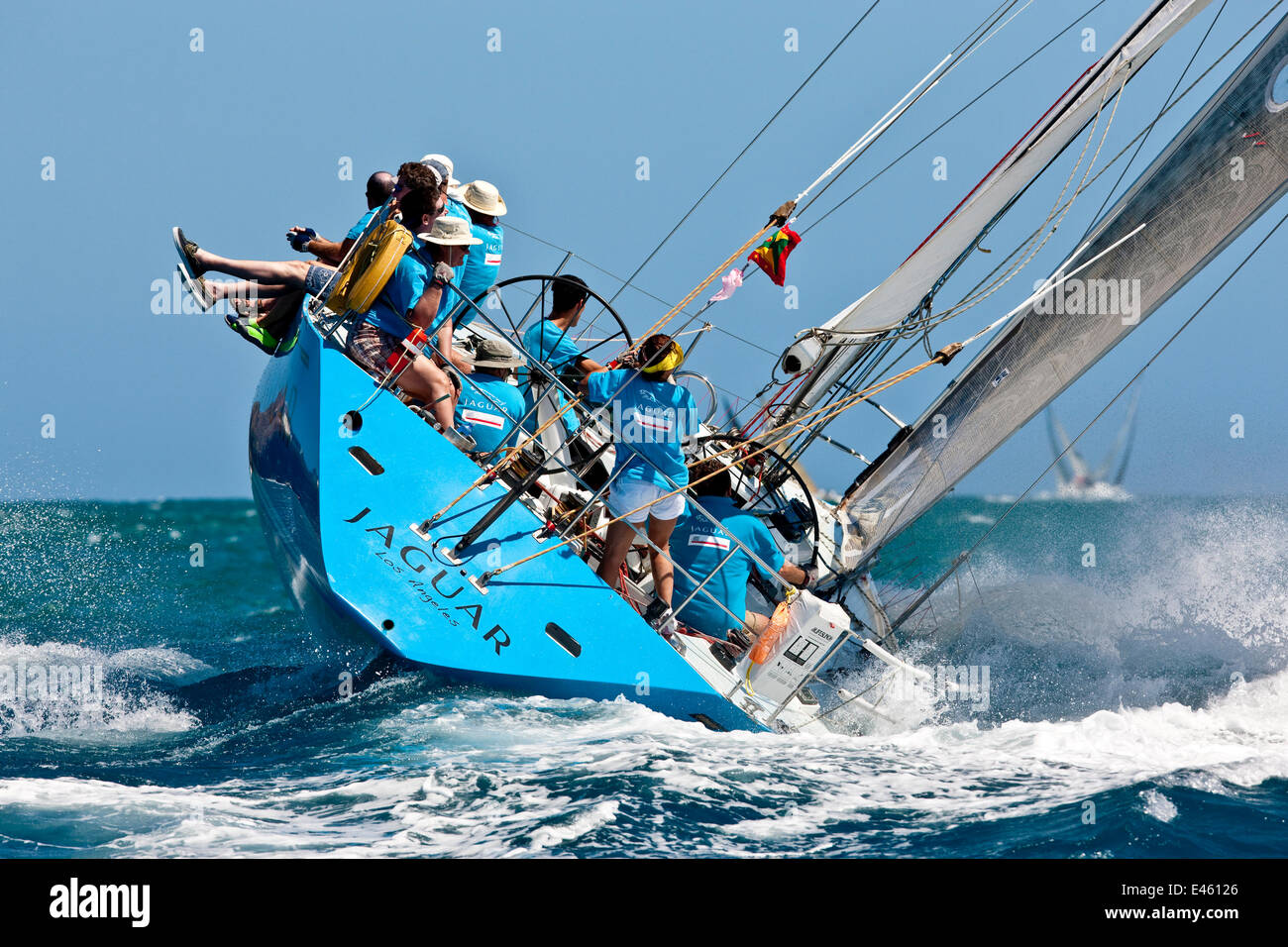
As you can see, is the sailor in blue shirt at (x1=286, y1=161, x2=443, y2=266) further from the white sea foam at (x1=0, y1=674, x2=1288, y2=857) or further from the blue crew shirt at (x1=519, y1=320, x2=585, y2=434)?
the white sea foam at (x1=0, y1=674, x2=1288, y2=857)

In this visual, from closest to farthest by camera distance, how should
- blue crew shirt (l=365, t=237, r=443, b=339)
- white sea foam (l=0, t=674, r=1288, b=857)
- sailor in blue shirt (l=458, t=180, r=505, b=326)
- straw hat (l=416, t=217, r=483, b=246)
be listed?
white sea foam (l=0, t=674, r=1288, b=857) < blue crew shirt (l=365, t=237, r=443, b=339) < straw hat (l=416, t=217, r=483, b=246) < sailor in blue shirt (l=458, t=180, r=505, b=326)

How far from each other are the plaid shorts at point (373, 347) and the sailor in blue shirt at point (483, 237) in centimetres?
64

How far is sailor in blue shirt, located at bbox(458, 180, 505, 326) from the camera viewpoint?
22.0 feet

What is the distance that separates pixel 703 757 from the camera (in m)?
5.34

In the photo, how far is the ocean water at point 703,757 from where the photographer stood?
14.2 ft

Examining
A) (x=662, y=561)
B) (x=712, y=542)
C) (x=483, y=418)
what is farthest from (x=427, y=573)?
(x=712, y=542)

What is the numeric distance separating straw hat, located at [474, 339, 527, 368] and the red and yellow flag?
5.12 ft

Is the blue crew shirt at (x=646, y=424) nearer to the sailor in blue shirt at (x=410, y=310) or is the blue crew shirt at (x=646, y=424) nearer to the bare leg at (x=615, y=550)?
the bare leg at (x=615, y=550)

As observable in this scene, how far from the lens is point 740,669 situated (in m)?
6.39

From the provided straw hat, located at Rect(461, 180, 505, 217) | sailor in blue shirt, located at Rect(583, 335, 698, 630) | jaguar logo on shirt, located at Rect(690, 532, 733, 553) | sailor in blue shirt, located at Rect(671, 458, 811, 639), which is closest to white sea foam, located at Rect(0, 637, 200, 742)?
sailor in blue shirt, located at Rect(583, 335, 698, 630)

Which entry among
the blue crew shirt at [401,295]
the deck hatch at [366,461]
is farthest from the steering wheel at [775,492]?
the deck hatch at [366,461]
